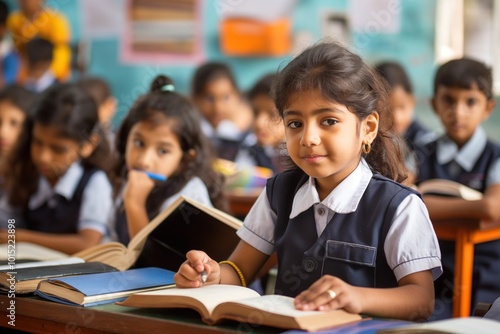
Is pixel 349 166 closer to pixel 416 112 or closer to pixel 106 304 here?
pixel 106 304

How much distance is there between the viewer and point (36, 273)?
5.54ft

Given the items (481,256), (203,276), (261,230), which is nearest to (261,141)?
(481,256)

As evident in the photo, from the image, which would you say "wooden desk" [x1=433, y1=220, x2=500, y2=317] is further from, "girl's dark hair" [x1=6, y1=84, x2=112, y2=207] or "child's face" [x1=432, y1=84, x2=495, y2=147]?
"girl's dark hair" [x1=6, y1=84, x2=112, y2=207]

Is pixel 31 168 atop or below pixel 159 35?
below

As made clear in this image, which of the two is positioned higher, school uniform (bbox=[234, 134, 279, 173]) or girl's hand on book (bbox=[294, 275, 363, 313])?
school uniform (bbox=[234, 134, 279, 173])

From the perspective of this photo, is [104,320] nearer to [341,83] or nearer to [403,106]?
[341,83]

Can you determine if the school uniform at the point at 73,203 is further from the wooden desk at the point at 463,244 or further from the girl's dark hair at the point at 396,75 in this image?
the girl's dark hair at the point at 396,75

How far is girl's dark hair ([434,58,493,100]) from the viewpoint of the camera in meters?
3.05

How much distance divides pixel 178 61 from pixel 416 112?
2129mm

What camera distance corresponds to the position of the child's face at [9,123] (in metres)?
4.02

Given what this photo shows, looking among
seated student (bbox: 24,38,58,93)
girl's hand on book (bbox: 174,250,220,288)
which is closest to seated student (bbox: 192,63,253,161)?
seated student (bbox: 24,38,58,93)

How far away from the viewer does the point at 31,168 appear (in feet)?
10.0

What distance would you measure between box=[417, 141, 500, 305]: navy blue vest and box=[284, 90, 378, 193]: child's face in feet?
3.85

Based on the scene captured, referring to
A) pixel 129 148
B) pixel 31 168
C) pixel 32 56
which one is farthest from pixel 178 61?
pixel 129 148
